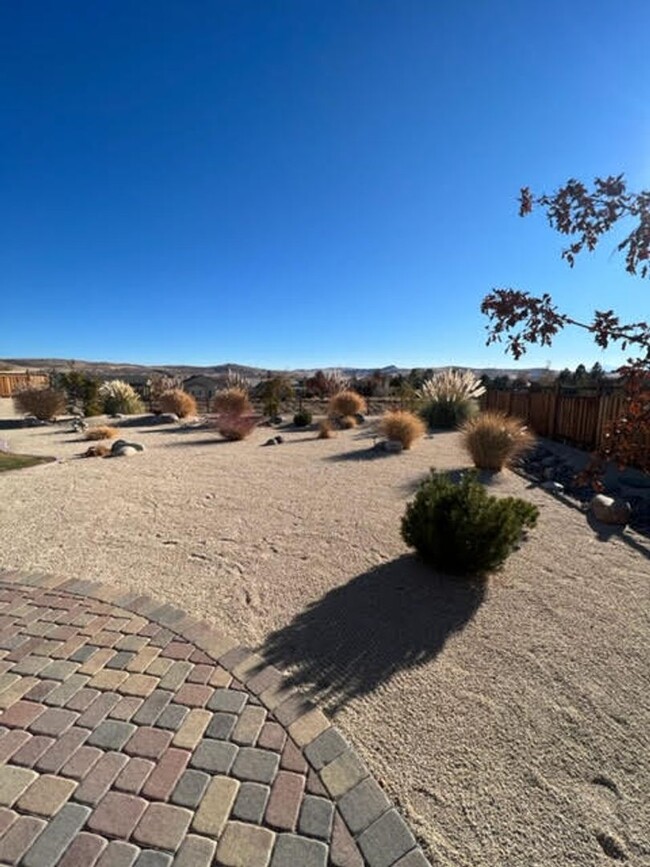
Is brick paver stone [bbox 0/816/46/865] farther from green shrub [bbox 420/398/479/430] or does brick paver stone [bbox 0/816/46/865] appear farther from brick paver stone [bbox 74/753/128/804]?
green shrub [bbox 420/398/479/430]

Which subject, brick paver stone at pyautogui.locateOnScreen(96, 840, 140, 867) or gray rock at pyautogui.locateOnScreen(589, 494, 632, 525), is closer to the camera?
brick paver stone at pyautogui.locateOnScreen(96, 840, 140, 867)

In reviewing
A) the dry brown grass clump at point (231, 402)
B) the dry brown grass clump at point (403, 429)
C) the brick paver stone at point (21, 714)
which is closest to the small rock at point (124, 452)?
the dry brown grass clump at point (231, 402)

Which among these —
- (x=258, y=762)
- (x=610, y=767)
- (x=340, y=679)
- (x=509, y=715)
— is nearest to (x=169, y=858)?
(x=258, y=762)

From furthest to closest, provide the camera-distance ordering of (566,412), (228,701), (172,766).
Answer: (566,412) < (228,701) < (172,766)

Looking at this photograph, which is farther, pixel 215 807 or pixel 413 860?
pixel 215 807

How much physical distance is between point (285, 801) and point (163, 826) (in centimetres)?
43

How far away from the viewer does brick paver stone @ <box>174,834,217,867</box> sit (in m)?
1.36

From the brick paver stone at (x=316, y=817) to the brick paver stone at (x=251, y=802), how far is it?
0.48ft

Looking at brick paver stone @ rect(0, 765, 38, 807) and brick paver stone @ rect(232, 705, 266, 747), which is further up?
brick paver stone @ rect(0, 765, 38, 807)

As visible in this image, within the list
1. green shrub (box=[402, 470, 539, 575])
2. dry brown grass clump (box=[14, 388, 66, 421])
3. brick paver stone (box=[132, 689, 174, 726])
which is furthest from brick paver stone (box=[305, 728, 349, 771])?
dry brown grass clump (box=[14, 388, 66, 421])

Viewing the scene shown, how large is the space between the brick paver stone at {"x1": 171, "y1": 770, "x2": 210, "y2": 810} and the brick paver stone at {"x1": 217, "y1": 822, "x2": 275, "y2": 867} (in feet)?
0.54

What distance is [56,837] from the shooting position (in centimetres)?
143

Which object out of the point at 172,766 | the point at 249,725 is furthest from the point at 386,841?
the point at 172,766

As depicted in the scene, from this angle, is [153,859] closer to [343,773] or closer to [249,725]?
[249,725]
